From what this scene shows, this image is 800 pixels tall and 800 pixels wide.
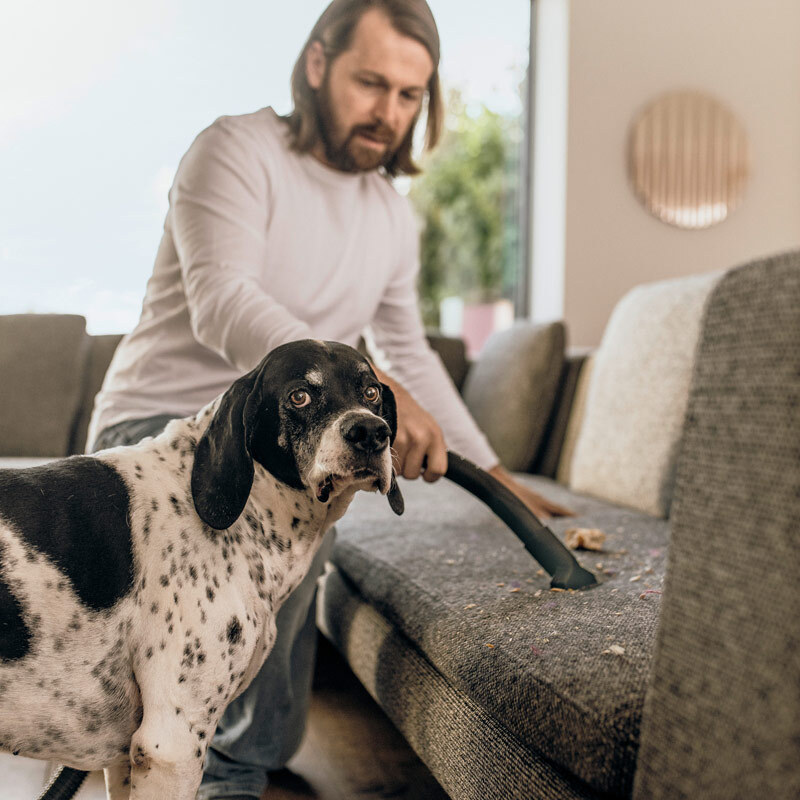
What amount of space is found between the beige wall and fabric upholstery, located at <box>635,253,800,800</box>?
303 cm

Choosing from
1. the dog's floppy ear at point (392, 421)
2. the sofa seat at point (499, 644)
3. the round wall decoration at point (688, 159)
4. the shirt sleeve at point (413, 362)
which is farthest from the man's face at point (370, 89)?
the round wall decoration at point (688, 159)

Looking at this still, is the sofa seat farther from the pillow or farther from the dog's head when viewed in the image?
the pillow

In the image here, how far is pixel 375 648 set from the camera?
130 centimetres

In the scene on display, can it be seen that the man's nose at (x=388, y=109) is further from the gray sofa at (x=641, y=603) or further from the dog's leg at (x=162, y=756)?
the dog's leg at (x=162, y=756)

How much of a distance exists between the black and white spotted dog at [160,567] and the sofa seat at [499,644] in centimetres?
26

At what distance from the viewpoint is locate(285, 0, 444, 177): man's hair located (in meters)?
0.95

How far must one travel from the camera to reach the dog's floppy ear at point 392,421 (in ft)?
2.85

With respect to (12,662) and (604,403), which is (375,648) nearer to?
(12,662)

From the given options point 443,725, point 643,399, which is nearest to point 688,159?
point 643,399

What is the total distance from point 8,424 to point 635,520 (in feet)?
5.77

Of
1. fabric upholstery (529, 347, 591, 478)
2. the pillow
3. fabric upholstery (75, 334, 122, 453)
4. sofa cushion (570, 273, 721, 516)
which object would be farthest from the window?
fabric upholstery (529, 347, 591, 478)

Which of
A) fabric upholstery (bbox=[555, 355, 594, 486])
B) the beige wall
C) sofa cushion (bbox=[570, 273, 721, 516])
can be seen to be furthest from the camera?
the beige wall

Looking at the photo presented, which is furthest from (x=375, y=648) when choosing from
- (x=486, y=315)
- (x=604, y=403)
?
(x=486, y=315)

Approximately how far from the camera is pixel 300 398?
31.3 inches
